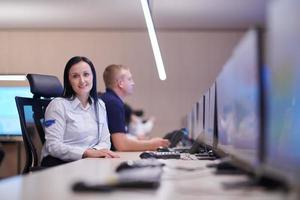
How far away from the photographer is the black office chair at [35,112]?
249 centimetres

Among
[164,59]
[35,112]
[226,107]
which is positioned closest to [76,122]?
[35,112]

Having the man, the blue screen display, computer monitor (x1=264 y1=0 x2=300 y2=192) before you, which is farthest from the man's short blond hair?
computer monitor (x1=264 y1=0 x2=300 y2=192)

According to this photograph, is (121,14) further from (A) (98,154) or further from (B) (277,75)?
(B) (277,75)

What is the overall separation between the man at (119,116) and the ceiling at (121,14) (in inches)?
78.6

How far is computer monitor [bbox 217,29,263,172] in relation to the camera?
34.8 inches

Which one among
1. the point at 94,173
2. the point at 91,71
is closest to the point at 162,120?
the point at 91,71

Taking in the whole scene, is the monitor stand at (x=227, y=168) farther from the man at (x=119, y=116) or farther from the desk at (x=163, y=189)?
the man at (x=119, y=116)

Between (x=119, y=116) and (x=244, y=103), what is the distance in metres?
1.70

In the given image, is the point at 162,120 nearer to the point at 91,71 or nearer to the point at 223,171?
the point at 91,71

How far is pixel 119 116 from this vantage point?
2.72 metres

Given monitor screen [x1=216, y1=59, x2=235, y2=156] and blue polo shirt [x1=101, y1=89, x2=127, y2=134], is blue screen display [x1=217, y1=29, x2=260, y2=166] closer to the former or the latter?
monitor screen [x1=216, y1=59, x2=235, y2=156]

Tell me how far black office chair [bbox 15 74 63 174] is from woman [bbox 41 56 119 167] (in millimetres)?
174

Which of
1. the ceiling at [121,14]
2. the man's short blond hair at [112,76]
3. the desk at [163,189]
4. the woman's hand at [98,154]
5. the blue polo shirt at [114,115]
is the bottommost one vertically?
the woman's hand at [98,154]

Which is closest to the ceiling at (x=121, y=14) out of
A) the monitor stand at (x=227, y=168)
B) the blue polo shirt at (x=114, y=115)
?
the blue polo shirt at (x=114, y=115)
